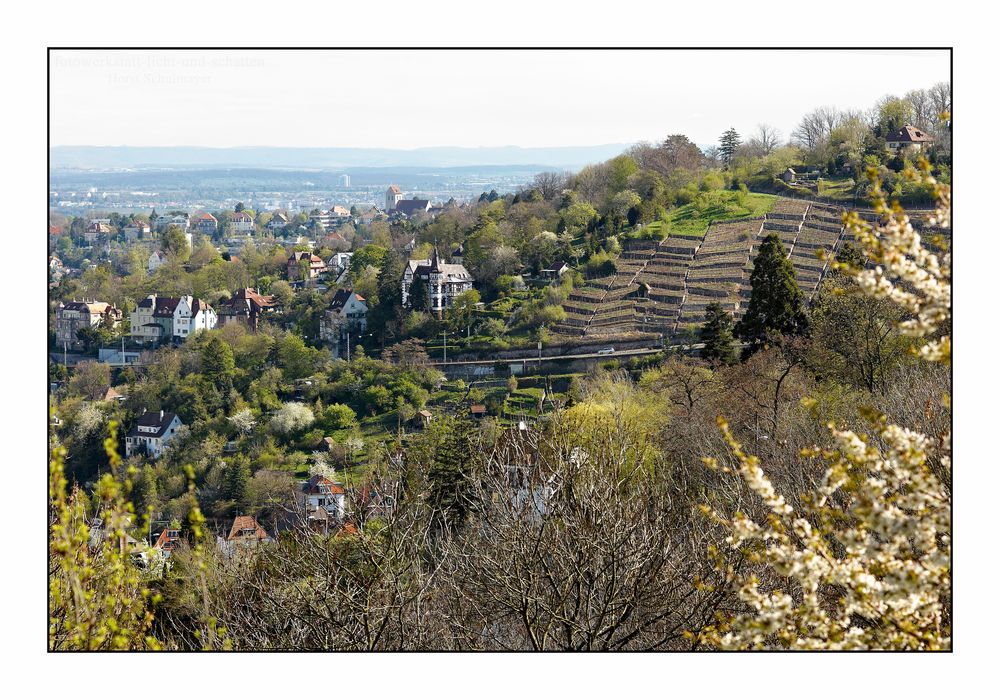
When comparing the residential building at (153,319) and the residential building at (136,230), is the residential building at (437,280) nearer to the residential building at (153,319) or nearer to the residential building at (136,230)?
the residential building at (153,319)

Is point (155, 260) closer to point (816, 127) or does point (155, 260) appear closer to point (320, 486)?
point (320, 486)

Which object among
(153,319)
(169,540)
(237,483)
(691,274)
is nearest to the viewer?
(169,540)

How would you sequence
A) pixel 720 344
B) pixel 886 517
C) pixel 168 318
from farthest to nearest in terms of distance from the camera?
pixel 168 318
pixel 720 344
pixel 886 517

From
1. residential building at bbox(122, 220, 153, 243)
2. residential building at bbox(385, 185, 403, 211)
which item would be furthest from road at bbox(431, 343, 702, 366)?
residential building at bbox(122, 220, 153, 243)

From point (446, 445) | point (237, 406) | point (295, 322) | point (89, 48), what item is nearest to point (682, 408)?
point (446, 445)

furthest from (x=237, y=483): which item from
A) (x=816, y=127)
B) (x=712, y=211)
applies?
(x=816, y=127)

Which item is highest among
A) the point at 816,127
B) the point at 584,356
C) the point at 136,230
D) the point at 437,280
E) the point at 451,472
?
the point at 816,127

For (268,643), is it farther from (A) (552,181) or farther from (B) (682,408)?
(A) (552,181)

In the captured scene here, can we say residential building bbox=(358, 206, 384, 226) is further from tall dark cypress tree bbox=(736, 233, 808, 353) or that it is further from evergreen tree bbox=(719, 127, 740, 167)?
tall dark cypress tree bbox=(736, 233, 808, 353)
